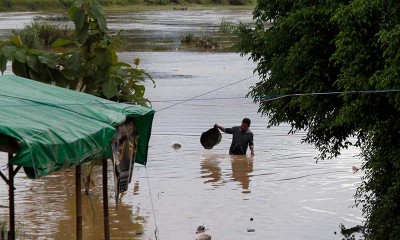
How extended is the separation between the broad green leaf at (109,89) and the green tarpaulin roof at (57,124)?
2.67 metres

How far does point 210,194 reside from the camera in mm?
15383

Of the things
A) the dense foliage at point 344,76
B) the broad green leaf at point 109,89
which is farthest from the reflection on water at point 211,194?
the broad green leaf at point 109,89

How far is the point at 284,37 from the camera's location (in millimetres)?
11242

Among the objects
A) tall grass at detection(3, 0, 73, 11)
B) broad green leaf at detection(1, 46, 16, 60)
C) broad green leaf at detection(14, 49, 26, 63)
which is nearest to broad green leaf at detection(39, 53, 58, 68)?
broad green leaf at detection(14, 49, 26, 63)

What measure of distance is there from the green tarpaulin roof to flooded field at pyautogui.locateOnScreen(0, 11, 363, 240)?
8.93 ft

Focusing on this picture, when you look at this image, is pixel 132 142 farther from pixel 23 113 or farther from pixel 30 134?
pixel 30 134

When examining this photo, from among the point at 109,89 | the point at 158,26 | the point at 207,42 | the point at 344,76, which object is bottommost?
the point at 158,26

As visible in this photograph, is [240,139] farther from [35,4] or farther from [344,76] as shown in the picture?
[35,4]

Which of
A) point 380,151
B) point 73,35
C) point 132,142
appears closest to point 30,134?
point 132,142

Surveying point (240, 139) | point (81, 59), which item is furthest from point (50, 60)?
point (240, 139)

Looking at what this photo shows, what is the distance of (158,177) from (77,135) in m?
9.10

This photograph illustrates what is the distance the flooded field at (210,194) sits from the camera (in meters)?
13.0

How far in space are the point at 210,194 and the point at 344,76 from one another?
6.02 metres

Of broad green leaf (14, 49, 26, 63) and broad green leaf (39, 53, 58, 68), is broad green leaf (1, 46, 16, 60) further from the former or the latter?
broad green leaf (39, 53, 58, 68)
